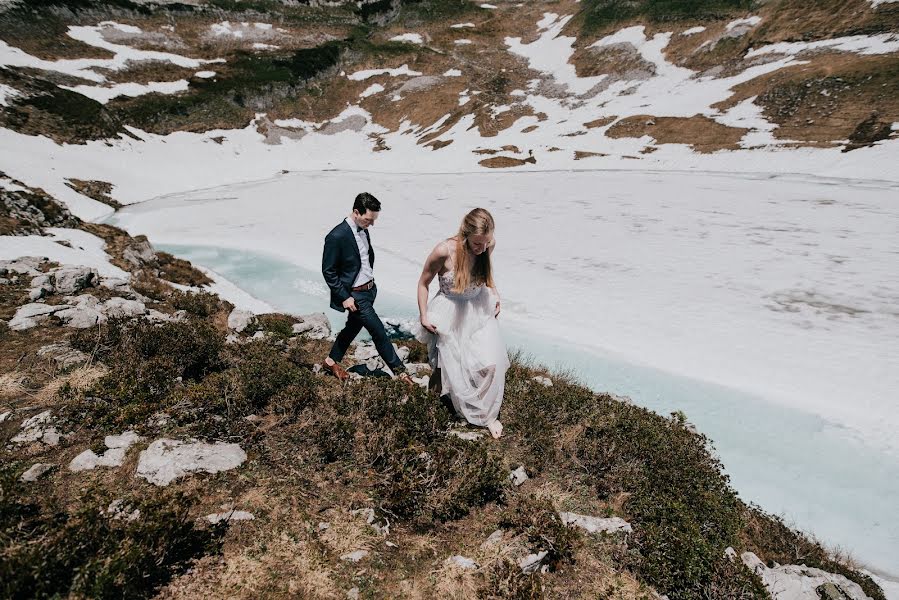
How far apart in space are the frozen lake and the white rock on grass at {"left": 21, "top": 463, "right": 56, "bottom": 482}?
757cm

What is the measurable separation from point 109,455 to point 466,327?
3.61m

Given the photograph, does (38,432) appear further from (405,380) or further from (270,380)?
(405,380)

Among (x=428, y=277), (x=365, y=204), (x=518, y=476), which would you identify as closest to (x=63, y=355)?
(x=365, y=204)

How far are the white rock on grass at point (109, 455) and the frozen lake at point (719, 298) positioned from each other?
7.02 m

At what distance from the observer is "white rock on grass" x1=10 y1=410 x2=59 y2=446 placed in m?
3.97

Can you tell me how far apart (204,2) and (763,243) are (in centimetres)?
12035

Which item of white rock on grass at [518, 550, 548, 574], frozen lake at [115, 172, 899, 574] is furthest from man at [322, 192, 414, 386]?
frozen lake at [115, 172, 899, 574]

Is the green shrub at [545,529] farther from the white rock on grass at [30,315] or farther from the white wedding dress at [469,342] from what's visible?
the white rock on grass at [30,315]

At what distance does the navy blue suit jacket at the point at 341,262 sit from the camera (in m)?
5.27

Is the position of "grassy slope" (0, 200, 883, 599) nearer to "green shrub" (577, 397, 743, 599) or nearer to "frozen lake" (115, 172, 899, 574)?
"green shrub" (577, 397, 743, 599)

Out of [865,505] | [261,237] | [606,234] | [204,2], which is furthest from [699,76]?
[204,2]

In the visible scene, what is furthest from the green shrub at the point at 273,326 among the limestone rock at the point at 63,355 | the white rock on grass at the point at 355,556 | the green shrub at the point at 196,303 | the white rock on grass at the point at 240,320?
the white rock on grass at the point at 355,556

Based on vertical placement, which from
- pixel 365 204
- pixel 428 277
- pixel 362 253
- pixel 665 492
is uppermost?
pixel 365 204

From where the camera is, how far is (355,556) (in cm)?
318
